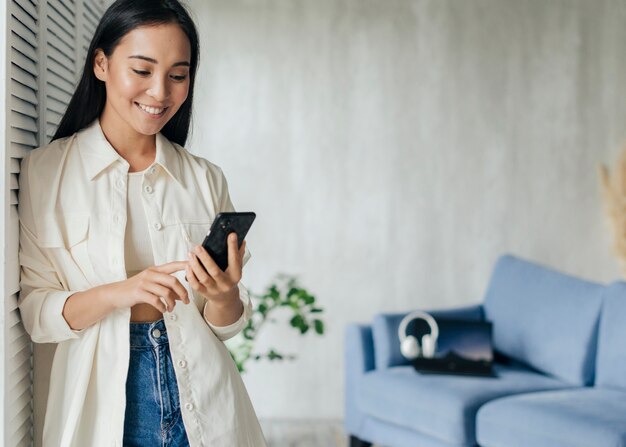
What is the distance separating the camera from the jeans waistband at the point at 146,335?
1534 millimetres

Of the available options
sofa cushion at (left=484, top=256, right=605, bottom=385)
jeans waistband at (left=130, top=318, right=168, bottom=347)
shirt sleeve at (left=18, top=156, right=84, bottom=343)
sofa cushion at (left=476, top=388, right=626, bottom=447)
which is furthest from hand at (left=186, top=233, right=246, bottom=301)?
sofa cushion at (left=484, top=256, right=605, bottom=385)

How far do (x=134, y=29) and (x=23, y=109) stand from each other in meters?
0.25

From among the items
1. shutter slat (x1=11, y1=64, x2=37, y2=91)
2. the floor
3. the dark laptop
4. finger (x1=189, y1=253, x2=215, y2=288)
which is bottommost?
the floor

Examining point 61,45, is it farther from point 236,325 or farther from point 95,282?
point 236,325

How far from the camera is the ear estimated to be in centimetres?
155

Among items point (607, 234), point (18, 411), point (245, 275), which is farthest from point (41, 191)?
point (607, 234)

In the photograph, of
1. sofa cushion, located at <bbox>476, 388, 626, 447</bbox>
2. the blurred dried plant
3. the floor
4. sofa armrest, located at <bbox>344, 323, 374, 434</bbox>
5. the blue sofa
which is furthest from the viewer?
the blurred dried plant

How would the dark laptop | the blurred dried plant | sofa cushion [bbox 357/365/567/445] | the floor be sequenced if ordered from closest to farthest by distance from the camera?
sofa cushion [bbox 357/365/567/445], the dark laptop, the floor, the blurred dried plant

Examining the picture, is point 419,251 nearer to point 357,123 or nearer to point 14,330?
point 357,123

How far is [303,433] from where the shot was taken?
4.62 meters

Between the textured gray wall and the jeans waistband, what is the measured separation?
3.22m

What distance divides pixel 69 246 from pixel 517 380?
277 centimetres

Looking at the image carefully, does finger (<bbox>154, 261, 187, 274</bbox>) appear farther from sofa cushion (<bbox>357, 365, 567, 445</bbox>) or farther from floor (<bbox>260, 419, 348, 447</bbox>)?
floor (<bbox>260, 419, 348, 447</bbox>)

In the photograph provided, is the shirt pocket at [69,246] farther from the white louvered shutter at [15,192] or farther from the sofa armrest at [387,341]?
the sofa armrest at [387,341]
